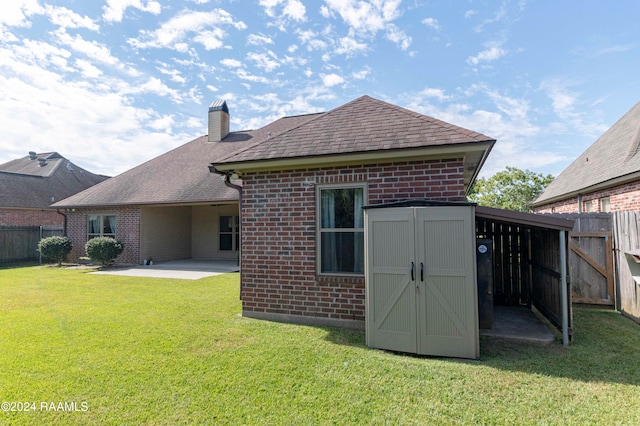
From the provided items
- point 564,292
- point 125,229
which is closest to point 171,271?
point 125,229

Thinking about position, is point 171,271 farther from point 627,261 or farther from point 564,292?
point 627,261

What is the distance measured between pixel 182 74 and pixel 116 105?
97.0 inches

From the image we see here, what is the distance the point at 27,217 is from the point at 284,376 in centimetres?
2323

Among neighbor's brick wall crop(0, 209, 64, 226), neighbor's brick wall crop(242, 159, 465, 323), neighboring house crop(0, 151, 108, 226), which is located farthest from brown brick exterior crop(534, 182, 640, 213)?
neighbor's brick wall crop(0, 209, 64, 226)

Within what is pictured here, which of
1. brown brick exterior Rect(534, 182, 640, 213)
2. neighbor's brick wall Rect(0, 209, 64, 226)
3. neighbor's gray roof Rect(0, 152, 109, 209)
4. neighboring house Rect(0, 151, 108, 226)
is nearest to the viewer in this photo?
brown brick exterior Rect(534, 182, 640, 213)

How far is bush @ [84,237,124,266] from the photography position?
12781 millimetres

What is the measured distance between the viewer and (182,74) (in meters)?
10.6

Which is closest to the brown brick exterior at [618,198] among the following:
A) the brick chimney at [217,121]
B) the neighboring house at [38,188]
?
the brick chimney at [217,121]

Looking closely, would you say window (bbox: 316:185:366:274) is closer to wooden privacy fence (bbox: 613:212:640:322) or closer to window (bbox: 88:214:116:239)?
wooden privacy fence (bbox: 613:212:640:322)

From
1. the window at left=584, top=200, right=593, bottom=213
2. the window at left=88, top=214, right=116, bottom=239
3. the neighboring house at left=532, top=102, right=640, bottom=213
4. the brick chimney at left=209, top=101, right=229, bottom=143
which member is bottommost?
the window at left=88, top=214, right=116, bottom=239

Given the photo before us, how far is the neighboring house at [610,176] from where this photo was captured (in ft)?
28.0

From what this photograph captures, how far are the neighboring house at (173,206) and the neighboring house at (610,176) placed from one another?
39.3 feet

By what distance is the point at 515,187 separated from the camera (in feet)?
99.5

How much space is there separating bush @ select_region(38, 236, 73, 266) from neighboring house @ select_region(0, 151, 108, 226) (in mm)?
1837
